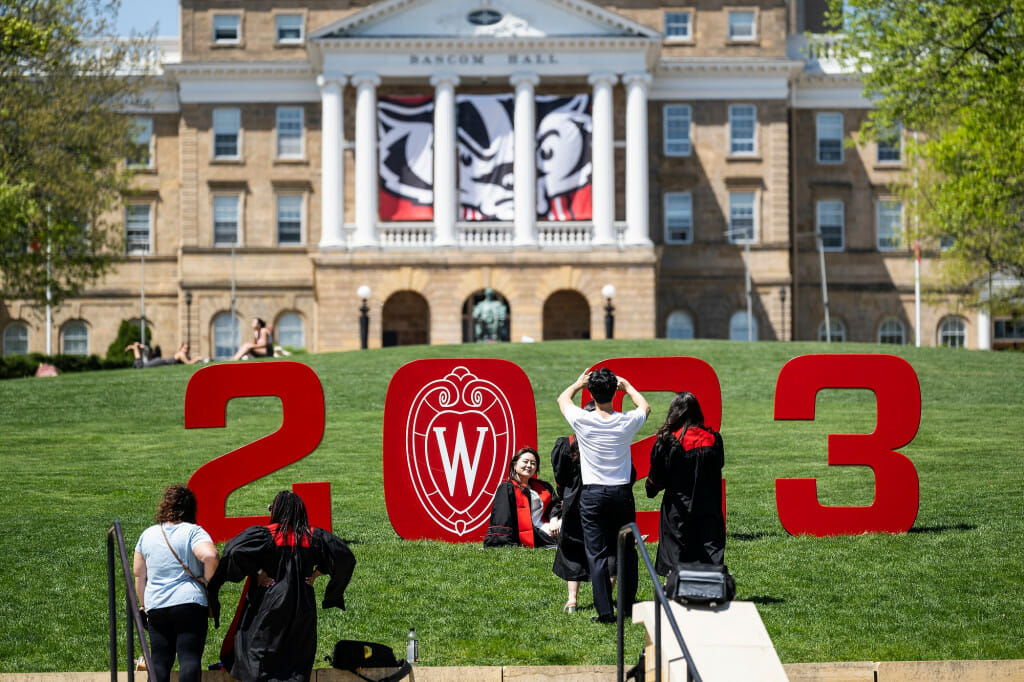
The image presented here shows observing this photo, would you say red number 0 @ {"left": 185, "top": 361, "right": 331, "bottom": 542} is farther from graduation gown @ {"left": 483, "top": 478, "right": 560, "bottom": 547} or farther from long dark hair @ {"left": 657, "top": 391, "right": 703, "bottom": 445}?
long dark hair @ {"left": 657, "top": 391, "right": 703, "bottom": 445}

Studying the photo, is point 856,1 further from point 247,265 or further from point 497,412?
point 247,265

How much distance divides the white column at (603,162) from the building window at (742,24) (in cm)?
759

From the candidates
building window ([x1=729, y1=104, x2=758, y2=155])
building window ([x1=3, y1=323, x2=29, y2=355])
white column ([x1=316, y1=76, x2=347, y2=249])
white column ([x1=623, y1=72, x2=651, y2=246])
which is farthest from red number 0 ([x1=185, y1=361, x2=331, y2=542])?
building window ([x1=3, y1=323, x2=29, y2=355])

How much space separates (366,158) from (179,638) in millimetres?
44317

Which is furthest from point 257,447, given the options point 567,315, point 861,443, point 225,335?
point 225,335

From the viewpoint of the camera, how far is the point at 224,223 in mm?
57062

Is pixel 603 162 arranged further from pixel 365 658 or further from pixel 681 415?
pixel 365 658

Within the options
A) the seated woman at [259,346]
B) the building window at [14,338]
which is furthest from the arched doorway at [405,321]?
the seated woman at [259,346]

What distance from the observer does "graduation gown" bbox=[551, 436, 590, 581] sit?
1168cm

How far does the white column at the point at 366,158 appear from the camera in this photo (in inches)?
2060

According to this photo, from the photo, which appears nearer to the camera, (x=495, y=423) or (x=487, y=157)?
(x=495, y=423)

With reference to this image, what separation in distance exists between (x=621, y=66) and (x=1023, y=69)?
2682cm

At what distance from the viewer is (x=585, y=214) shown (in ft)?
170

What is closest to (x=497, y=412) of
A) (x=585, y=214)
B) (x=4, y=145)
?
(x=4, y=145)
